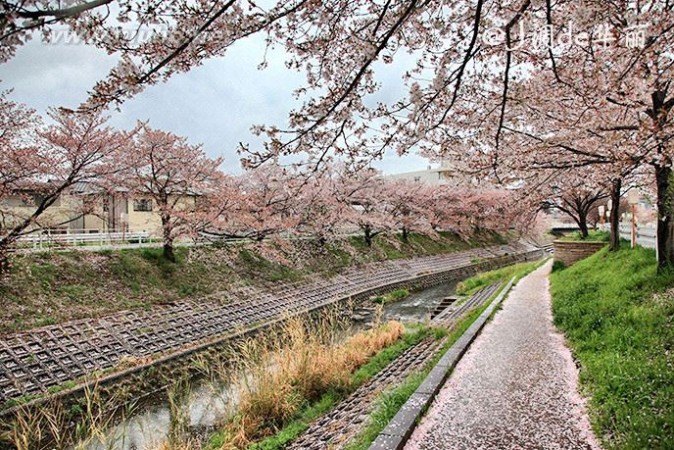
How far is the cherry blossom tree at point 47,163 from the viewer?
9.52m

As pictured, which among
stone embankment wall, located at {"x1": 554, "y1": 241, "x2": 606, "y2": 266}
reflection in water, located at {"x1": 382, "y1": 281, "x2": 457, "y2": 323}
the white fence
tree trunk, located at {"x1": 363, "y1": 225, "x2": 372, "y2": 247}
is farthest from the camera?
tree trunk, located at {"x1": 363, "y1": 225, "x2": 372, "y2": 247}

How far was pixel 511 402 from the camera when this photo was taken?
4.55m

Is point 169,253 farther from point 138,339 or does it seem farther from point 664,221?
point 664,221

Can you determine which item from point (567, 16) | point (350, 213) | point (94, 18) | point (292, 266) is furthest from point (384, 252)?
point (94, 18)

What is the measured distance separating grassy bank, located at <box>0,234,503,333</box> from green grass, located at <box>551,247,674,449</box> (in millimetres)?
10655

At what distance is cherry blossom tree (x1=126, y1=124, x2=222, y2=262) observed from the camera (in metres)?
13.8

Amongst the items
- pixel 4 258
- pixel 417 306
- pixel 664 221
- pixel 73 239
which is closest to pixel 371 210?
pixel 417 306

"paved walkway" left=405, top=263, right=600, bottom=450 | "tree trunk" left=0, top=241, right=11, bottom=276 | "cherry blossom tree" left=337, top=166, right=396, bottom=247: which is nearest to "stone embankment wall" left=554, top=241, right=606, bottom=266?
"cherry blossom tree" left=337, top=166, right=396, bottom=247

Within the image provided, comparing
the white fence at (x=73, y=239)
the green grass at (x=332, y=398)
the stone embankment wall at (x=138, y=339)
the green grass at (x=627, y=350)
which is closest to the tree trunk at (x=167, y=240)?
the white fence at (x=73, y=239)

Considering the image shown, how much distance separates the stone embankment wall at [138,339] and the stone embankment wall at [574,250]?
28.7ft

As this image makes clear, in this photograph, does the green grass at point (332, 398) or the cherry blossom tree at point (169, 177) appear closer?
the green grass at point (332, 398)

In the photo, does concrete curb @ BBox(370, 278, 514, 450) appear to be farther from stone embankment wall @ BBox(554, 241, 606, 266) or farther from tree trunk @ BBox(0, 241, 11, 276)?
stone embankment wall @ BBox(554, 241, 606, 266)

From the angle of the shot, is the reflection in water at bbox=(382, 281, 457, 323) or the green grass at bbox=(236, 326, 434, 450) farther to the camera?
the reflection in water at bbox=(382, 281, 457, 323)

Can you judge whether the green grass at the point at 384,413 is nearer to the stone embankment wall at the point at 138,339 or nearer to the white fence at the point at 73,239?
the stone embankment wall at the point at 138,339
